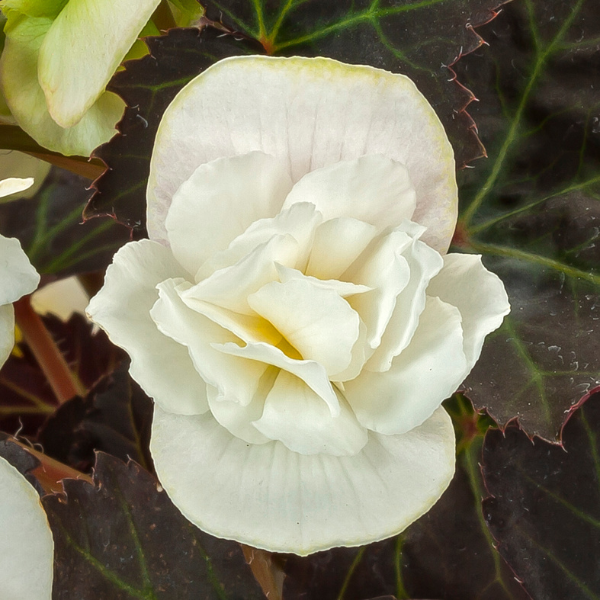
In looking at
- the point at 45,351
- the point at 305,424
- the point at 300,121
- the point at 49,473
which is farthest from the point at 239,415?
the point at 45,351

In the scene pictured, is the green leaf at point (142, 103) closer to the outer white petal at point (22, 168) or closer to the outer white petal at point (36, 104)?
the outer white petal at point (36, 104)

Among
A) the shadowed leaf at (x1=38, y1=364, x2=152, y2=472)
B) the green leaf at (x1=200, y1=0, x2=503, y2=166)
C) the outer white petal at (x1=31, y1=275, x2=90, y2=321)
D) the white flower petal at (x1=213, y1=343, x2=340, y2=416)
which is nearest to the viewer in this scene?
the white flower petal at (x1=213, y1=343, x2=340, y2=416)

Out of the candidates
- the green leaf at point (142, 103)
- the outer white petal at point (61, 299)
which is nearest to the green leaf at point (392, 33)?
the green leaf at point (142, 103)

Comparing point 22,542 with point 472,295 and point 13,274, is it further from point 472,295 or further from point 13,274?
point 472,295

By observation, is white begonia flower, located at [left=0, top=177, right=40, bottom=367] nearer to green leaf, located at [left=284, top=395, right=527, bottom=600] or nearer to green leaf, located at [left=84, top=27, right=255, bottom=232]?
green leaf, located at [left=84, top=27, right=255, bottom=232]

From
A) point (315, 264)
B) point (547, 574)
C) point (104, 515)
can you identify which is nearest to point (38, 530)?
point (104, 515)

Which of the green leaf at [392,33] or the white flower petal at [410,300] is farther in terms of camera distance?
the green leaf at [392,33]

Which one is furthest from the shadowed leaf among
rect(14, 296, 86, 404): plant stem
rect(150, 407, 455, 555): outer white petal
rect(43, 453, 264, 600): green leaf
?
rect(150, 407, 455, 555): outer white petal
